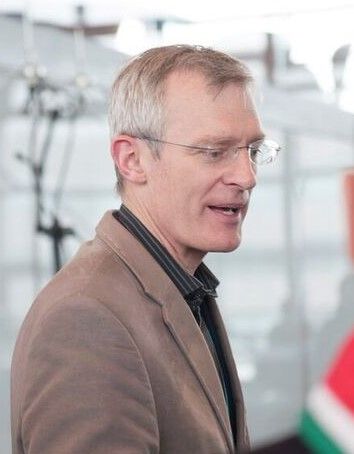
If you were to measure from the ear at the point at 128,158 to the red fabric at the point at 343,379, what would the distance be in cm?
89

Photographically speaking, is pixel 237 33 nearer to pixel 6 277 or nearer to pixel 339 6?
pixel 339 6

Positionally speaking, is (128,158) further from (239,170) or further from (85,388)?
(85,388)

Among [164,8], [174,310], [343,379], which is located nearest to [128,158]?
[174,310]

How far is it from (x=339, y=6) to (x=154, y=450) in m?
3.06

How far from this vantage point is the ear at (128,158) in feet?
5.49

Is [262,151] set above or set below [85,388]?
above

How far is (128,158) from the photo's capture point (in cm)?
169

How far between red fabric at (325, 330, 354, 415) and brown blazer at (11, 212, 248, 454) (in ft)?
2.13

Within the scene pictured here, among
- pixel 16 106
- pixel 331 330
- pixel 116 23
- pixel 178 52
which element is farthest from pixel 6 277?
pixel 178 52

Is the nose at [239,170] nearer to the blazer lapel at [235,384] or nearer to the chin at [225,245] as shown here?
the chin at [225,245]

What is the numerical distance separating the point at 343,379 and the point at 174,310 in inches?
31.8

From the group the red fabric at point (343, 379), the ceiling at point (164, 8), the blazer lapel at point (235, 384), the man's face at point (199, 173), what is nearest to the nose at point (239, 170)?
the man's face at point (199, 173)

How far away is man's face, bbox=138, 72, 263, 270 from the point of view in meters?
1.61

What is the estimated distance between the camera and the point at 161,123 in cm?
163
